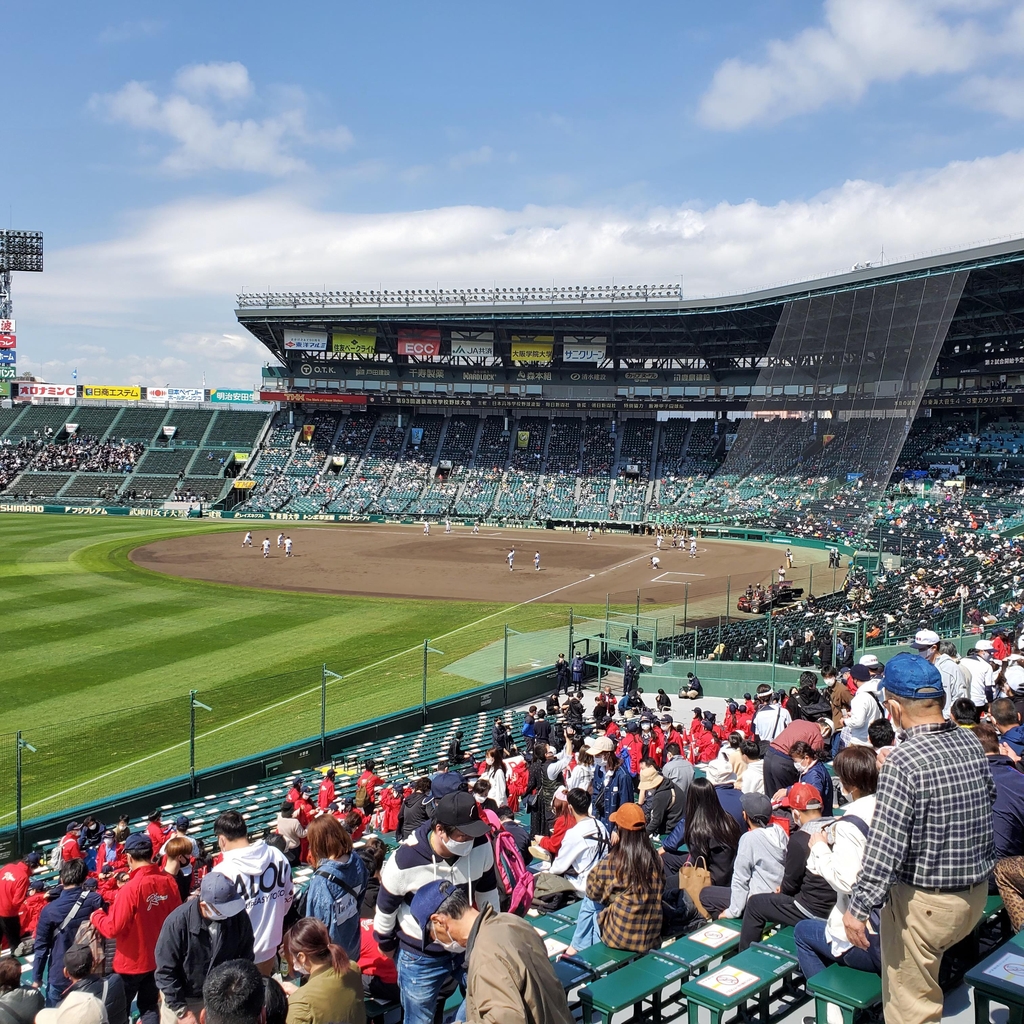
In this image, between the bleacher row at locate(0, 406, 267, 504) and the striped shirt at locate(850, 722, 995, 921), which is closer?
the striped shirt at locate(850, 722, 995, 921)

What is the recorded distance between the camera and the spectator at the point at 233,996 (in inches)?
151

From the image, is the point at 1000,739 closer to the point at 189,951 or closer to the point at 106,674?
the point at 189,951

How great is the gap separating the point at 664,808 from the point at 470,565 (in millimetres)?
40847

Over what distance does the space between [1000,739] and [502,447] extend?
79.5 metres

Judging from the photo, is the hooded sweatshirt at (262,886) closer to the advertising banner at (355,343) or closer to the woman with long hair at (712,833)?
the woman with long hair at (712,833)

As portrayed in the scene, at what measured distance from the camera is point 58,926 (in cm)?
700

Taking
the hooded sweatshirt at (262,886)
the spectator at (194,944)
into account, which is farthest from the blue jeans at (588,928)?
the spectator at (194,944)

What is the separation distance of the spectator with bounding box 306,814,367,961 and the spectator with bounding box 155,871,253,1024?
0.49 meters

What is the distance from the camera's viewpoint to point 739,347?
3056 inches

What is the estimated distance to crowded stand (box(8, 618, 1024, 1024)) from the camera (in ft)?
13.2

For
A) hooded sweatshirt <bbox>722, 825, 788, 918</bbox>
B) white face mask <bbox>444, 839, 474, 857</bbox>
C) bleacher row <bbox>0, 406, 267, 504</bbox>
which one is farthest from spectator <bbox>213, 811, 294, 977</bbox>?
bleacher row <bbox>0, 406, 267, 504</bbox>

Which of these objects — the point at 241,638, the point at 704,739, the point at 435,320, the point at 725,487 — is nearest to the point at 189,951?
the point at 704,739

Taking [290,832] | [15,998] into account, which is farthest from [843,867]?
[290,832]

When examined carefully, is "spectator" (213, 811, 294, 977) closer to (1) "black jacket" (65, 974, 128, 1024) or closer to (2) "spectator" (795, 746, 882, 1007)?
(1) "black jacket" (65, 974, 128, 1024)
